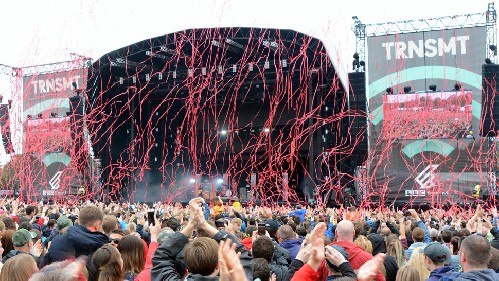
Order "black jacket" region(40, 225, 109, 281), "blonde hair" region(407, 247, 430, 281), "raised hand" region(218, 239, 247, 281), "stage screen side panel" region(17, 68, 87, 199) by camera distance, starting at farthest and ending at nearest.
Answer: "stage screen side panel" region(17, 68, 87, 199)
"blonde hair" region(407, 247, 430, 281)
"black jacket" region(40, 225, 109, 281)
"raised hand" region(218, 239, 247, 281)

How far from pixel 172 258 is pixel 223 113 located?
79.7 feet

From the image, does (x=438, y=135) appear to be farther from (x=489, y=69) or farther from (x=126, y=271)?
(x=126, y=271)

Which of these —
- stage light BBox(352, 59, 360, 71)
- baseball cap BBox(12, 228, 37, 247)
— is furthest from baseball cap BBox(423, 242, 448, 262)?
stage light BBox(352, 59, 360, 71)

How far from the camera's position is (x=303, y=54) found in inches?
808

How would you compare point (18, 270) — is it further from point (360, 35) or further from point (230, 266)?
point (360, 35)

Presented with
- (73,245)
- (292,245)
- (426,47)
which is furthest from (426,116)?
(73,245)

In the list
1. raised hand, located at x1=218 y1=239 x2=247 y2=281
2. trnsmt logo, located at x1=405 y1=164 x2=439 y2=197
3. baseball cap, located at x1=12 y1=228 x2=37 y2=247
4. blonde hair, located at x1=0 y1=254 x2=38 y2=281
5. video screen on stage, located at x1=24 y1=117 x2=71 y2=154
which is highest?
video screen on stage, located at x1=24 y1=117 x2=71 y2=154

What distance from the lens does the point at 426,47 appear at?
1956 centimetres

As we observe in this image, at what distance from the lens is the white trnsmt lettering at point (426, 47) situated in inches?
758

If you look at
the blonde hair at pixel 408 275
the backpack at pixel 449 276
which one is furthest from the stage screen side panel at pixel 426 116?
the blonde hair at pixel 408 275

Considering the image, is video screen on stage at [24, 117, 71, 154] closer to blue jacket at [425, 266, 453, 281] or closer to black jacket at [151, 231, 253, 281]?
blue jacket at [425, 266, 453, 281]

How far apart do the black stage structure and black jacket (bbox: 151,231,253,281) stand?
48.0 feet

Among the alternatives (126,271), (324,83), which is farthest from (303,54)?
(126,271)

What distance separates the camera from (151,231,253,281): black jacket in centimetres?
319
